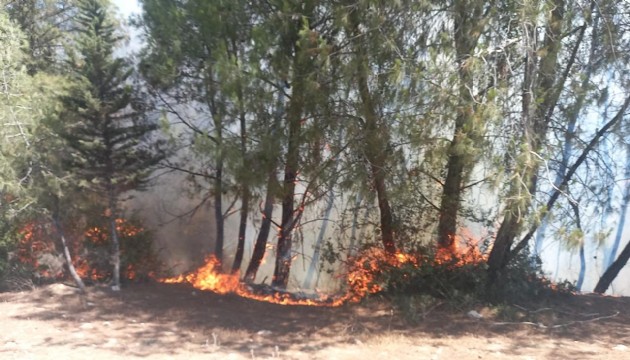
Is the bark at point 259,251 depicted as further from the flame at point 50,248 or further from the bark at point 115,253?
the flame at point 50,248

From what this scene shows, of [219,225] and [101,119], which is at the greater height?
[101,119]

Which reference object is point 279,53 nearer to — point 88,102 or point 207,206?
point 88,102

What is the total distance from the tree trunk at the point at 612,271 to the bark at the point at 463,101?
463 centimetres

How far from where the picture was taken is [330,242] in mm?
10062

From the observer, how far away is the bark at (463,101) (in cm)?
630

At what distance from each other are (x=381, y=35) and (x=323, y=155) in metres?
2.06

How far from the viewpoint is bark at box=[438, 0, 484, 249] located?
6.30m

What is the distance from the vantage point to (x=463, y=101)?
6.31 meters

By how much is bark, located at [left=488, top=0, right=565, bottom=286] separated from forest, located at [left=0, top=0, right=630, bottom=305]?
34mm

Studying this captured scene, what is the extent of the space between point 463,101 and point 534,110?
1.07 meters

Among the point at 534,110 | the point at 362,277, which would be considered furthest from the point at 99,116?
the point at 534,110

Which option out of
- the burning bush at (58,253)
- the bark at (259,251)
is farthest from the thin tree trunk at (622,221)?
the burning bush at (58,253)

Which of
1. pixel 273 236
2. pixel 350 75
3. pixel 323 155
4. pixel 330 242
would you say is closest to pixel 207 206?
pixel 273 236

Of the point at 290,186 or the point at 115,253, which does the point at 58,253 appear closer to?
the point at 115,253
